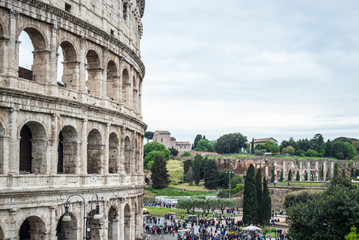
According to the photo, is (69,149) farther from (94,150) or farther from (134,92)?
(134,92)

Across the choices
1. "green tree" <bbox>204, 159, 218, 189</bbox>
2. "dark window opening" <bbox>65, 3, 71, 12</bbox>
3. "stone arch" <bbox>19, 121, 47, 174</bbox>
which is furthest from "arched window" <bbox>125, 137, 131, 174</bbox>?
"green tree" <bbox>204, 159, 218, 189</bbox>

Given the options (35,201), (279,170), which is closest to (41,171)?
(35,201)

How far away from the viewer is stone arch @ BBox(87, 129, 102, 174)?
88.5 ft

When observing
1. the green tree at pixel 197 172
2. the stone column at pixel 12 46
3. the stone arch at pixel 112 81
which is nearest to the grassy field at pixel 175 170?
the green tree at pixel 197 172

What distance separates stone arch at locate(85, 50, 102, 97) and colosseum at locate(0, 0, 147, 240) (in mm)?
59

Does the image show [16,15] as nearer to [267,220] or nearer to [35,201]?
[35,201]

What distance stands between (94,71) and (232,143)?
378 ft

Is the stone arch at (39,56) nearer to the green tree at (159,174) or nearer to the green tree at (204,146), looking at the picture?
the green tree at (159,174)

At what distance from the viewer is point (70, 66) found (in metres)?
25.3

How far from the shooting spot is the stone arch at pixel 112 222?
94.6 feet

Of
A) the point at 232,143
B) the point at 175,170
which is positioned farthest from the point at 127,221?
the point at 232,143

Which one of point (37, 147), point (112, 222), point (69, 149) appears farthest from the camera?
point (112, 222)

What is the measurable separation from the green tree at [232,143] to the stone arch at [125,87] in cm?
11012

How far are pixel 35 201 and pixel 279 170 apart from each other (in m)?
88.7
